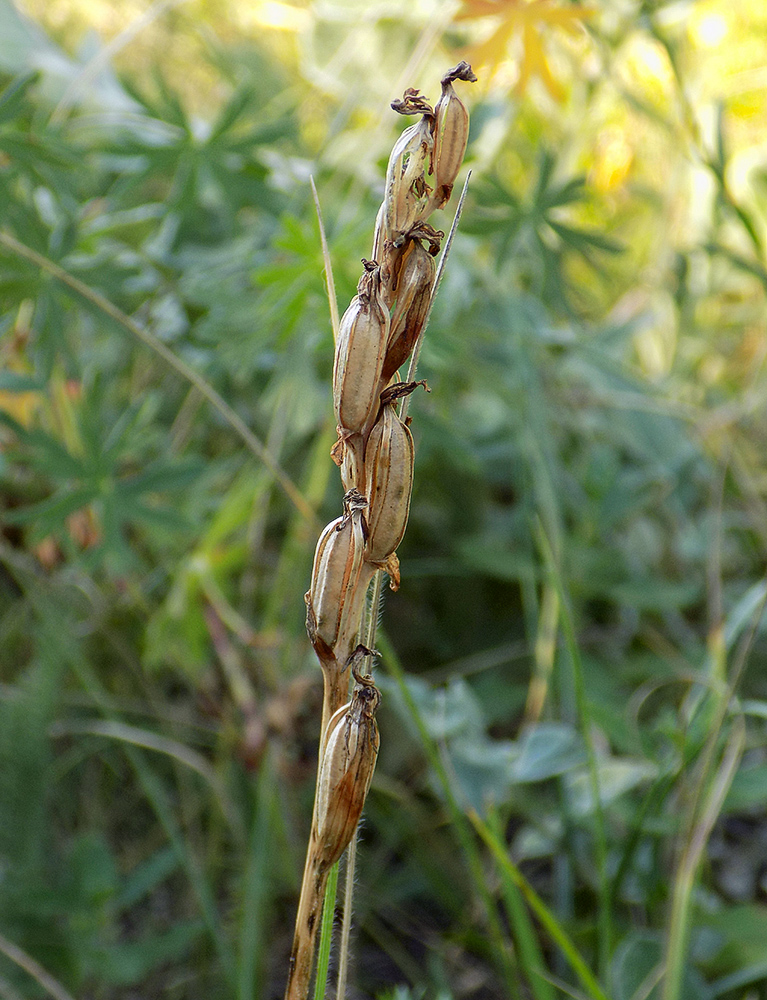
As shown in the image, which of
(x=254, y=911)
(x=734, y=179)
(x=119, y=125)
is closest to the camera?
(x=254, y=911)

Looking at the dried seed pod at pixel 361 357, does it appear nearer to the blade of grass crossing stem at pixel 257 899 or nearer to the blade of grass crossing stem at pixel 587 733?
the blade of grass crossing stem at pixel 587 733

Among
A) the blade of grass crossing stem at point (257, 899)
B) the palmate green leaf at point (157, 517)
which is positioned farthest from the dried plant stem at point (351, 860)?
the palmate green leaf at point (157, 517)

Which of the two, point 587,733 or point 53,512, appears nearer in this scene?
point 587,733

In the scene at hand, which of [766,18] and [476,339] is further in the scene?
[766,18]

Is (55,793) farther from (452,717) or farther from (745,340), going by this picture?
(745,340)

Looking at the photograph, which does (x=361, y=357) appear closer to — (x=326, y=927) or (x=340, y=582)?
(x=340, y=582)

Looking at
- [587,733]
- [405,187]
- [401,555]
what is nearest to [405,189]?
[405,187]

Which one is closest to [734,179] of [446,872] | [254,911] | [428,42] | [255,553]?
[428,42]
